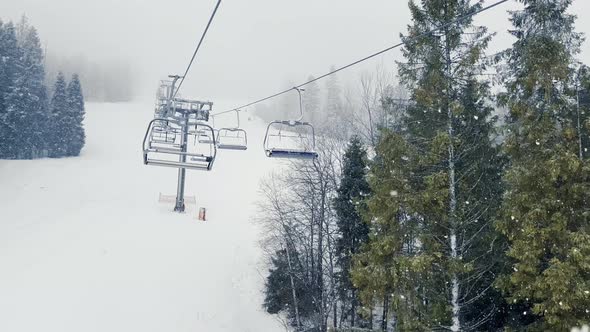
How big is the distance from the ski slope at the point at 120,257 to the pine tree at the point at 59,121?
814 cm

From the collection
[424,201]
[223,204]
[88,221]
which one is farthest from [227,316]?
[223,204]

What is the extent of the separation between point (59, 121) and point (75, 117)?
6.32 feet

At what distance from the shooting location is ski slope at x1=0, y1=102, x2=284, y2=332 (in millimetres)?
15906

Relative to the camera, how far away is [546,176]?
9.12 meters

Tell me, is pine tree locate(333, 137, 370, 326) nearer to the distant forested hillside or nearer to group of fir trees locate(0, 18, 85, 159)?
group of fir trees locate(0, 18, 85, 159)

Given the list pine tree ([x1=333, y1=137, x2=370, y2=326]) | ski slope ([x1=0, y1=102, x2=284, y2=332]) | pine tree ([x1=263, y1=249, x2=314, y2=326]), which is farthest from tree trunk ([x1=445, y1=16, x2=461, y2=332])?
ski slope ([x1=0, y1=102, x2=284, y2=332])

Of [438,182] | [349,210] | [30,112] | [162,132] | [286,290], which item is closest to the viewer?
[438,182]

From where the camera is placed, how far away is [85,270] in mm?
18812

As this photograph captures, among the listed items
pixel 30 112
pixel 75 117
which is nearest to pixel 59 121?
pixel 75 117

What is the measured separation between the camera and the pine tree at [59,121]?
4788cm

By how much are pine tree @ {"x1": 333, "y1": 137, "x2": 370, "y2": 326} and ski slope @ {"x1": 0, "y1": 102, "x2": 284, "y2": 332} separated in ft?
14.3

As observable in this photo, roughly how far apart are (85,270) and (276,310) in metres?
8.78

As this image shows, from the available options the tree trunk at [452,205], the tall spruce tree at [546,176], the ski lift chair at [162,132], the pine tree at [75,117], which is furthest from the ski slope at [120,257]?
the tall spruce tree at [546,176]

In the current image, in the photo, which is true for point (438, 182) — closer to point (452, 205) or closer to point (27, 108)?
point (452, 205)
